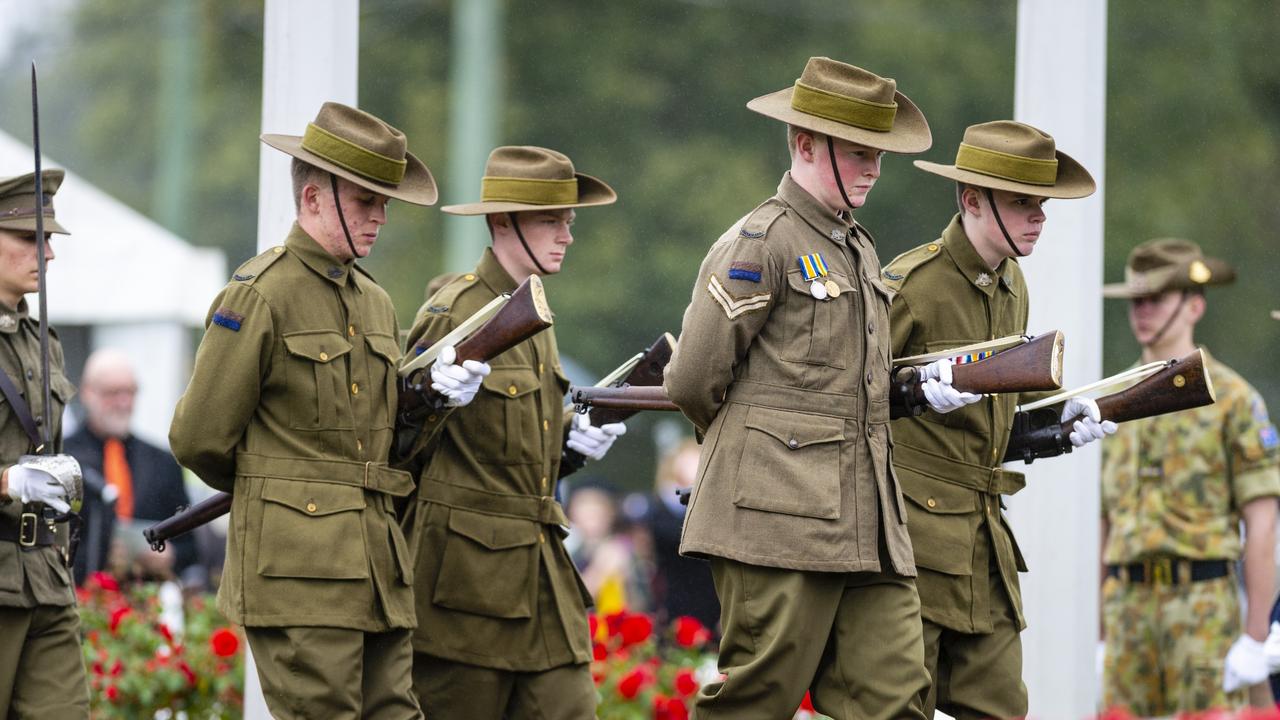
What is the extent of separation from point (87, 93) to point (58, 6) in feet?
1.78

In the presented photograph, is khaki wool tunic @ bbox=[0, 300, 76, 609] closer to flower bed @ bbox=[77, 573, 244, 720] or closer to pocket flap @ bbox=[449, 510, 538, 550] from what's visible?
pocket flap @ bbox=[449, 510, 538, 550]

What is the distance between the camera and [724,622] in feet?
17.4

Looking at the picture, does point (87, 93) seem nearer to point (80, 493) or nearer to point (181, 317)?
point (181, 317)

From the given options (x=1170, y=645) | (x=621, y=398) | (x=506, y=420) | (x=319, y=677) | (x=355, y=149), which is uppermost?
(x=355, y=149)

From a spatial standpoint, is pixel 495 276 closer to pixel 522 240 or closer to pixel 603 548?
pixel 522 240

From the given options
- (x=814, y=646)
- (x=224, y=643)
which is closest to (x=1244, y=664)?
(x=814, y=646)

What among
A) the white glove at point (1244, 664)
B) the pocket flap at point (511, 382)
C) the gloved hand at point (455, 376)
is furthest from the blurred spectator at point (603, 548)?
the gloved hand at point (455, 376)

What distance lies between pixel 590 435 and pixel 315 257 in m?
1.40

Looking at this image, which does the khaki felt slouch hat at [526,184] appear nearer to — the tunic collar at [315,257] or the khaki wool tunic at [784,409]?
the tunic collar at [315,257]

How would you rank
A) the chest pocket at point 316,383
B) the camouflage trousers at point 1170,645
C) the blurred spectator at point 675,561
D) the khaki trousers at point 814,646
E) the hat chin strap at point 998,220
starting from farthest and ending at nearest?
1. the blurred spectator at point 675,561
2. the camouflage trousers at point 1170,645
3. the hat chin strap at point 998,220
4. the chest pocket at point 316,383
5. the khaki trousers at point 814,646

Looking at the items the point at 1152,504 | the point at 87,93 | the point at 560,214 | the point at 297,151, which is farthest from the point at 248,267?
the point at 87,93

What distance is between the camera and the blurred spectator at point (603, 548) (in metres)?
10.9

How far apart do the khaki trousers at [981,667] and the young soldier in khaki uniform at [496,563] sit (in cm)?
121

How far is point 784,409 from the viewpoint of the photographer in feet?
17.2
